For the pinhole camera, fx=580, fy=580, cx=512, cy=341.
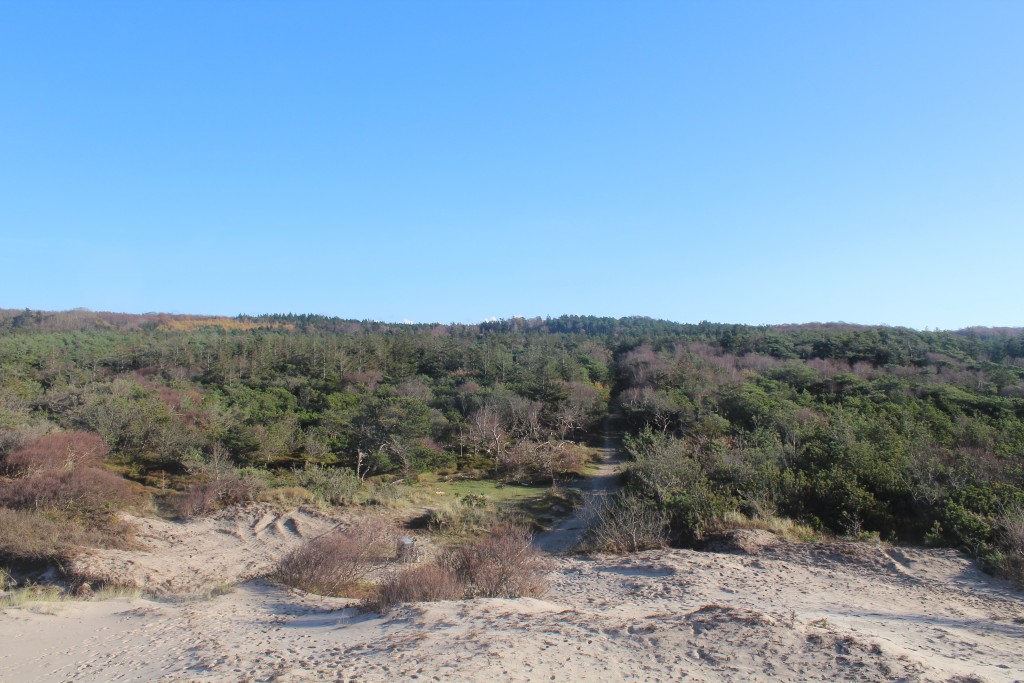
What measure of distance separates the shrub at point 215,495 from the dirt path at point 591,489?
10192mm

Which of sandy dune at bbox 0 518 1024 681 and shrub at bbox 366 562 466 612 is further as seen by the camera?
shrub at bbox 366 562 466 612

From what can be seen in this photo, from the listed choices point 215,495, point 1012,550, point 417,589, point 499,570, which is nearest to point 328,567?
point 417,589

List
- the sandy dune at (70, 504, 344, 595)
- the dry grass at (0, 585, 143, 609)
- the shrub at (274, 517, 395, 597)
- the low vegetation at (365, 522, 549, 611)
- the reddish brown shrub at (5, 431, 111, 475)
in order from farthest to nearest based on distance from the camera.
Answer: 1. the reddish brown shrub at (5, 431, 111, 475)
2. the sandy dune at (70, 504, 344, 595)
3. the shrub at (274, 517, 395, 597)
4. the dry grass at (0, 585, 143, 609)
5. the low vegetation at (365, 522, 549, 611)

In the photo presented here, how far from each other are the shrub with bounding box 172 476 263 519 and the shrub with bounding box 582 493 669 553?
11896 millimetres

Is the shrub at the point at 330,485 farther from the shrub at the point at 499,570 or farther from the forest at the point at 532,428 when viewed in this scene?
the shrub at the point at 499,570

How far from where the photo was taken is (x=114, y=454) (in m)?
28.3

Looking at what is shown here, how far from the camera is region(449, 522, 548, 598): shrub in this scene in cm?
970

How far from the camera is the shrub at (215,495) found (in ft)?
61.3

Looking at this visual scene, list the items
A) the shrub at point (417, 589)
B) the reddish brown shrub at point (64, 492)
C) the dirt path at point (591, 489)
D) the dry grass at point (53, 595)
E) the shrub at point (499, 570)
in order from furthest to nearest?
the dirt path at point (591, 489) < the reddish brown shrub at point (64, 492) < the dry grass at point (53, 595) < the shrub at point (499, 570) < the shrub at point (417, 589)

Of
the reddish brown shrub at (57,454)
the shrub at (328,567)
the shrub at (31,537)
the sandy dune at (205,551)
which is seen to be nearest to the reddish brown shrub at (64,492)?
the shrub at (31,537)

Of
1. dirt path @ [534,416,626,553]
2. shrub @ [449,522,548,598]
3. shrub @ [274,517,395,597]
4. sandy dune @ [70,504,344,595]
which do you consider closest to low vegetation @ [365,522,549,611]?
shrub @ [449,522,548,598]

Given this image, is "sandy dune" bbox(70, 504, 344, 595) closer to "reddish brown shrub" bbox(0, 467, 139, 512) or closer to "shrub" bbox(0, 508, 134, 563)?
"shrub" bbox(0, 508, 134, 563)

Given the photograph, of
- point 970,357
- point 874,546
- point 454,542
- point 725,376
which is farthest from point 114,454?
point 970,357

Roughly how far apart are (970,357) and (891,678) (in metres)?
63.4
